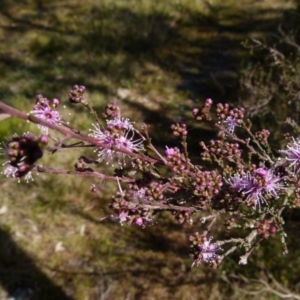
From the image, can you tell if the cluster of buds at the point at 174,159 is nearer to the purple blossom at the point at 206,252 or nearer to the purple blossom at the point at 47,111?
the purple blossom at the point at 206,252

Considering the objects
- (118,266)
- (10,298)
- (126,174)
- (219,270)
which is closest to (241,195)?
(126,174)

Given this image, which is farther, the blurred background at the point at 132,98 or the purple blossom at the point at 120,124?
the blurred background at the point at 132,98

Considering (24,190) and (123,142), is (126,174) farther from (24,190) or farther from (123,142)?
(24,190)

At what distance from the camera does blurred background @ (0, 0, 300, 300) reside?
444 cm

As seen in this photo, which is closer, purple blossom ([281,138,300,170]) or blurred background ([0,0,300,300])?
purple blossom ([281,138,300,170])

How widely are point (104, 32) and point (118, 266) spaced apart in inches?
147

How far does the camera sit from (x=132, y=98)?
6.27 m

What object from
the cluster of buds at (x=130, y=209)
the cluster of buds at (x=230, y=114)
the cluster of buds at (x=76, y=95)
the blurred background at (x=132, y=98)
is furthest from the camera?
the blurred background at (x=132, y=98)

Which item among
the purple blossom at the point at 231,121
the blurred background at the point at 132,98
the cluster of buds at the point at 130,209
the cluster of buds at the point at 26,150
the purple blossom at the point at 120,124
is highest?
the cluster of buds at the point at 26,150

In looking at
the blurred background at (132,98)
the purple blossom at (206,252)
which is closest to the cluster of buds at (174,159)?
the purple blossom at (206,252)

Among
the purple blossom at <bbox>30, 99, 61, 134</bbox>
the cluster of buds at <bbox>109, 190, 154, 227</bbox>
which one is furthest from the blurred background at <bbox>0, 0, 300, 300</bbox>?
the purple blossom at <bbox>30, 99, 61, 134</bbox>

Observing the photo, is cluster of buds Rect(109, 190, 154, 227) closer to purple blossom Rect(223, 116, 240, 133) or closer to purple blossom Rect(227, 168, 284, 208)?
purple blossom Rect(227, 168, 284, 208)

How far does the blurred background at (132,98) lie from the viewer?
4438 mm

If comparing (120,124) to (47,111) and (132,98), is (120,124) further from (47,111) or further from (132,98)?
(132,98)
